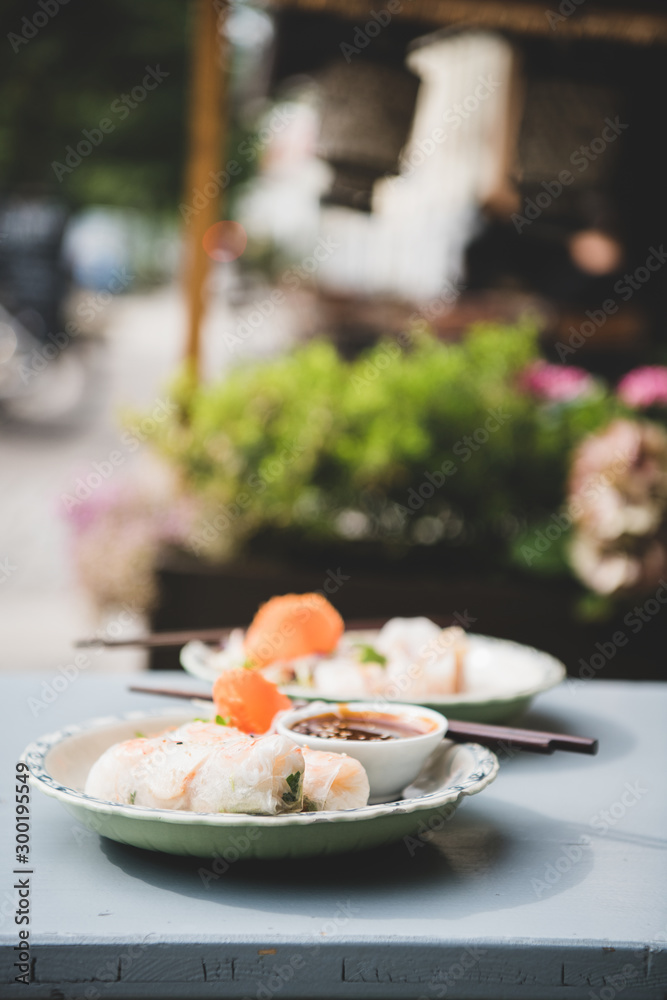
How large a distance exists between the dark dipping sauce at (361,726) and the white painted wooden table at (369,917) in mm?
130

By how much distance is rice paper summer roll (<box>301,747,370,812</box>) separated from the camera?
1.11 m

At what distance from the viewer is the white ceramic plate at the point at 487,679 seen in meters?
1.60

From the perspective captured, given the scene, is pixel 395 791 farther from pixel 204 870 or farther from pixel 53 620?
pixel 53 620

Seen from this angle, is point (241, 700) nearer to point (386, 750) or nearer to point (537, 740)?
point (386, 750)

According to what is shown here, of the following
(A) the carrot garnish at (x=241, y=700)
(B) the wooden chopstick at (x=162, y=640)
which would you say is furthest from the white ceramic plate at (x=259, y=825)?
(B) the wooden chopstick at (x=162, y=640)

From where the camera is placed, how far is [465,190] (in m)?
5.54

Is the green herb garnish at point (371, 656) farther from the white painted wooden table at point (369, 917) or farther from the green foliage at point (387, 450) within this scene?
the green foliage at point (387, 450)

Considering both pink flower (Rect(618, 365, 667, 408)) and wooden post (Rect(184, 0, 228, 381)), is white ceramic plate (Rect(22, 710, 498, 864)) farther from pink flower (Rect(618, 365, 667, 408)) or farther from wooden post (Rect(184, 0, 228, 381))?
wooden post (Rect(184, 0, 228, 381))

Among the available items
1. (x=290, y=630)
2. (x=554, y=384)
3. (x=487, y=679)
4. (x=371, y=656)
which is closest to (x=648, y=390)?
(x=554, y=384)

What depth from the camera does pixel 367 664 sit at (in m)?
1.76

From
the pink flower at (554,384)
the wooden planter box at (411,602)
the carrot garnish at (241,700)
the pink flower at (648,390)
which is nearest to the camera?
the carrot garnish at (241,700)

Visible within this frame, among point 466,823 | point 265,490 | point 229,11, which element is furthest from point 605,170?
point 466,823

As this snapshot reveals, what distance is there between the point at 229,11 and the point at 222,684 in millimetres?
3701

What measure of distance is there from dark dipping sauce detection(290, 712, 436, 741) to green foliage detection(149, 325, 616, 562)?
2224mm
